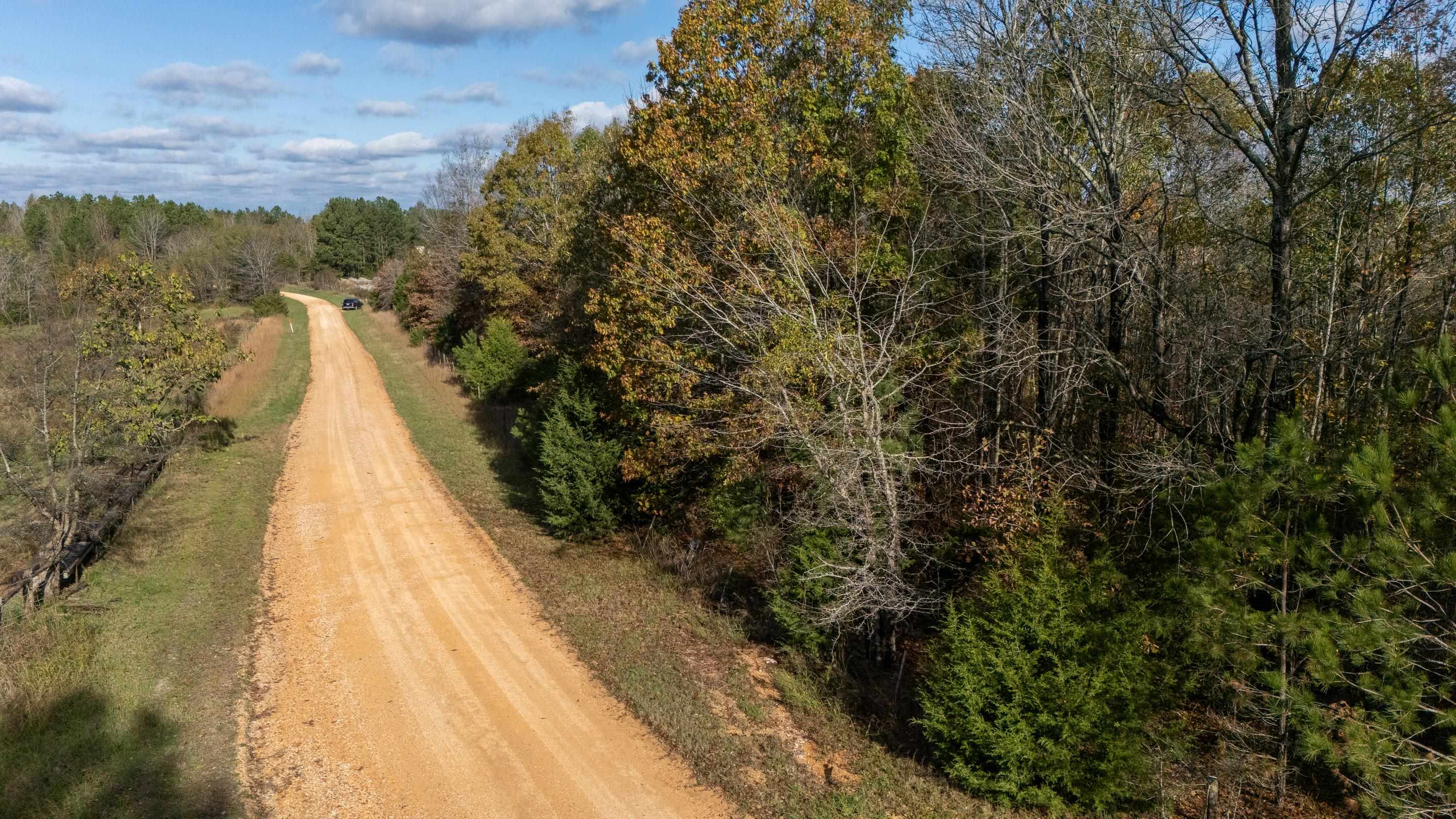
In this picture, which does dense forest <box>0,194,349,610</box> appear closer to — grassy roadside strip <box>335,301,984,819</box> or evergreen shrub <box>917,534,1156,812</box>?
grassy roadside strip <box>335,301,984,819</box>

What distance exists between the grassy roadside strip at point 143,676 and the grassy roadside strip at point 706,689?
16.2ft

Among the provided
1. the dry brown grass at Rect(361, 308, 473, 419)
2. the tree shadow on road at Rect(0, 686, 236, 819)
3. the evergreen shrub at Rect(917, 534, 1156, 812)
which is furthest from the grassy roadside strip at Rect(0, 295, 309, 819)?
the dry brown grass at Rect(361, 308, 473, 419)

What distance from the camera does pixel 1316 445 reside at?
8211 mm

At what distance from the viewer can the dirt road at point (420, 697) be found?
31.1ft

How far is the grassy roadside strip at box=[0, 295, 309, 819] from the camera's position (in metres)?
9.11

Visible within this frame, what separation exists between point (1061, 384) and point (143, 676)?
48.9ft

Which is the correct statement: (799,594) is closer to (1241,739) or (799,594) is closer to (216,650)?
(1241,739)

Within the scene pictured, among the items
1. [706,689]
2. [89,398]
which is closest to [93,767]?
[706,689]

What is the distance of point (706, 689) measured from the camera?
11844mm

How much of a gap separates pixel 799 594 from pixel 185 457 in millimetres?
20016

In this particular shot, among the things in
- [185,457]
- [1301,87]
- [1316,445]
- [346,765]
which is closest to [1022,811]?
[1316,445]

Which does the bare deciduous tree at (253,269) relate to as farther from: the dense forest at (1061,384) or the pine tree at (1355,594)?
the pine tree at (1355,594)

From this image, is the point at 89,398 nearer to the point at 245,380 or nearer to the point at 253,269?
the point at 245,380

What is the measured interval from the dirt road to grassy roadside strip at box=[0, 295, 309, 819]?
0.46 metres
